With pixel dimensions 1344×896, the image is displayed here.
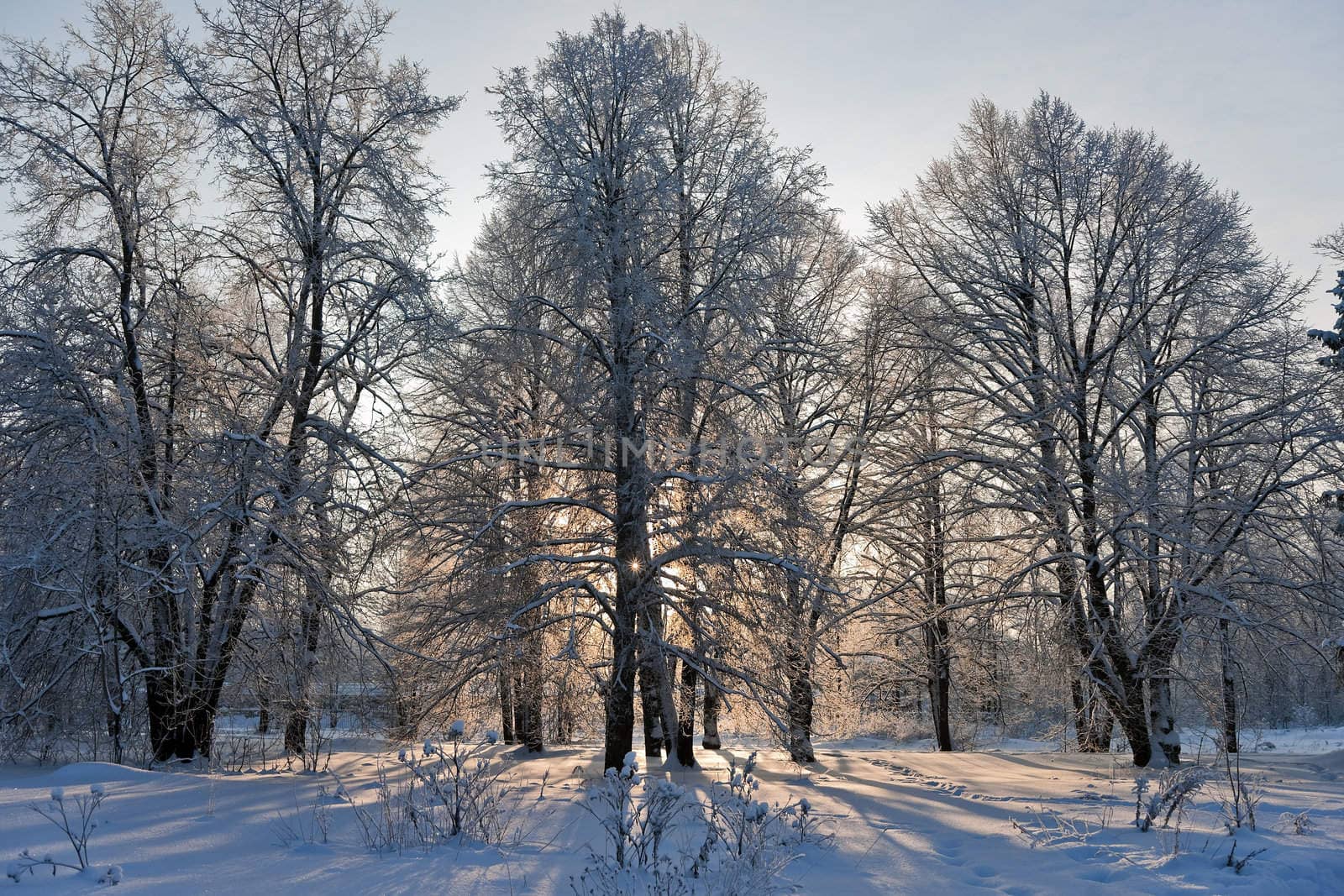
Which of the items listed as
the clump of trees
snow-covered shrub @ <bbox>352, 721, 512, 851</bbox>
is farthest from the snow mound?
snow-covered shrub @ <bbox>352, 721, 512, 851</bbox>

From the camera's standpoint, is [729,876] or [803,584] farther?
[803,584]

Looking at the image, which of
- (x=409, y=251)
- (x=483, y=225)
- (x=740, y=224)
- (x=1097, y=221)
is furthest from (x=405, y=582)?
(x=1097, y=221)

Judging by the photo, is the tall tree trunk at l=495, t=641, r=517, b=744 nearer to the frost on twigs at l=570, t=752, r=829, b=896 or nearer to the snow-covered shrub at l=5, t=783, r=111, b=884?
the frost on twigs at l=570, t=752, r=829, b=896

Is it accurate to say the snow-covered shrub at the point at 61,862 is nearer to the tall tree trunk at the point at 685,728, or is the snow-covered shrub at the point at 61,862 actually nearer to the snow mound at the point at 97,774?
the snow mound at the point at 97,774

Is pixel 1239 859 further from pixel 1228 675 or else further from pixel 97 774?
pixel 97 774

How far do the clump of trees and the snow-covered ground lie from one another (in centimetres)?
197

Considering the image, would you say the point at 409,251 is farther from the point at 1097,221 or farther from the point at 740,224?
the point at 1097,221

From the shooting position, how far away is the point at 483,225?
773 inches

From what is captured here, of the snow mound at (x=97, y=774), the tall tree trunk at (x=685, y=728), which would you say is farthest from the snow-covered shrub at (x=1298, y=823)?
the snow mound at (x=97, y=774)

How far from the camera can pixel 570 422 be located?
1173 centimetres

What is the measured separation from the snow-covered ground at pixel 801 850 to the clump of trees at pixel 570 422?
1975 millimetres

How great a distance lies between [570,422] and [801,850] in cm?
681

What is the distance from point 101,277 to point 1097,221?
14.9 m

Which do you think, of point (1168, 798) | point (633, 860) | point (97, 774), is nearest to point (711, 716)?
point (1168, 798)
